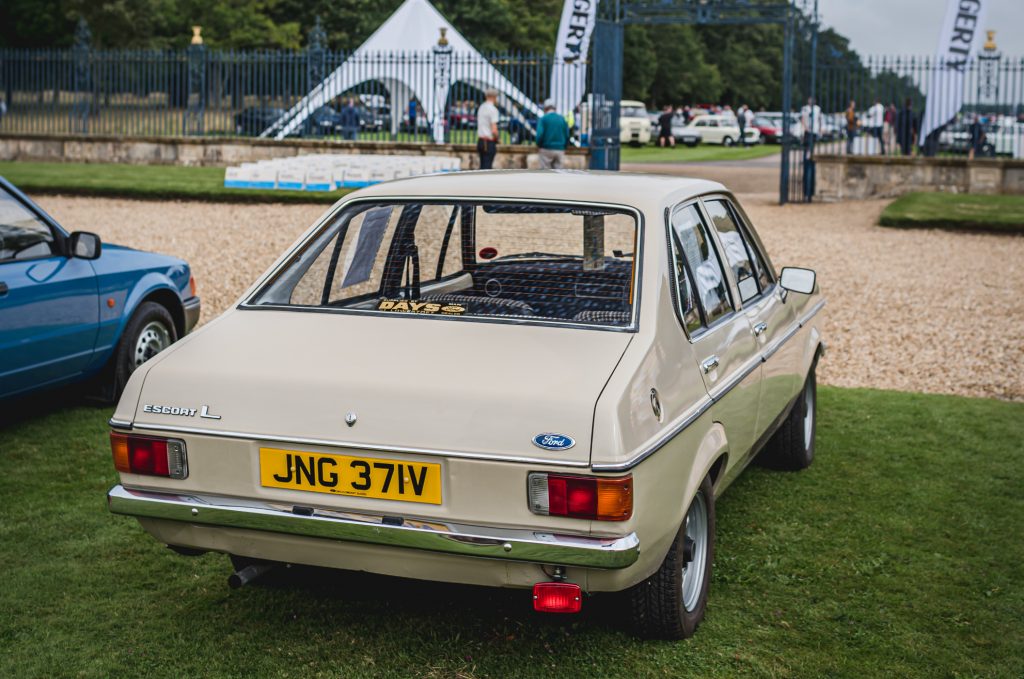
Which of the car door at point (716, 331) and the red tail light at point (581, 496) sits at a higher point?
the car door at point (716, 331)

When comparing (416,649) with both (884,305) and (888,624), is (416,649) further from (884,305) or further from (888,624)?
(884,305)

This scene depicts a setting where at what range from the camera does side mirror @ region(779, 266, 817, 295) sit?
17.1 feet

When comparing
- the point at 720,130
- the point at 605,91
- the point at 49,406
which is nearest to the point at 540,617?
the point at 49,406

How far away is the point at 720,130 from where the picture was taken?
53156 millimetres

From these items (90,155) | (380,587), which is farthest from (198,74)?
(380,587)

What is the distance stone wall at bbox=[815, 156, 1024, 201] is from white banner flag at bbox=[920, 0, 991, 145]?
0.77 m

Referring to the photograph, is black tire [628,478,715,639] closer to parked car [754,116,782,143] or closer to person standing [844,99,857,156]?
person standing [844,99,857,156]

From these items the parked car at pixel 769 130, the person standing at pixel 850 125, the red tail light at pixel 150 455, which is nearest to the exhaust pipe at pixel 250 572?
the red tail light at pixel 150 455

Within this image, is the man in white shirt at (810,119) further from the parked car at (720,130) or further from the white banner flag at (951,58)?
the parked car at (720,130)

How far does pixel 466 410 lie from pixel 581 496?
41cm

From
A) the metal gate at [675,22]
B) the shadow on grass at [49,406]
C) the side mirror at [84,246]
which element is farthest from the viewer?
the metal gate at [675,22]

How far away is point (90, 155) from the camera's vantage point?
27.1m

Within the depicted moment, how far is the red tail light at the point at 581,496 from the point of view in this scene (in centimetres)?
319

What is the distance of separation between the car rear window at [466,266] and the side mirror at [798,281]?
1.00m
